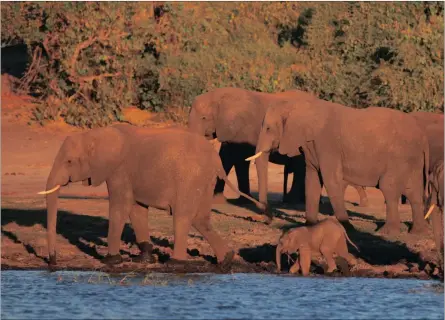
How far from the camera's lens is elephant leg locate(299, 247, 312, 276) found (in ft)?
55.7

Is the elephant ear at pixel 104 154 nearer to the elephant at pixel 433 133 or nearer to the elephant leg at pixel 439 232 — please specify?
the elephant leg at pixel 439 232

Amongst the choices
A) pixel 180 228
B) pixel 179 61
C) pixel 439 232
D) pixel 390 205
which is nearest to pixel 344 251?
pixel 439 232

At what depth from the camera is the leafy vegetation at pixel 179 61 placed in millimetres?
32125

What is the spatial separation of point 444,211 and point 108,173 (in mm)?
4520

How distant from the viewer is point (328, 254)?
1702 cm

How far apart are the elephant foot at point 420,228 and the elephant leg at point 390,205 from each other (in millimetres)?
234

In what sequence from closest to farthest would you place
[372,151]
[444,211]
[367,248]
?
[444,211]
[367,248]
[372,151]

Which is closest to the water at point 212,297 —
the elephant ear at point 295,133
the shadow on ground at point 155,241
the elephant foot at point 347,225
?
the shadow on ground at point 155,241

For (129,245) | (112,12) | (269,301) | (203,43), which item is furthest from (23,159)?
(269,301)

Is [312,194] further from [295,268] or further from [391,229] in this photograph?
[295,268]

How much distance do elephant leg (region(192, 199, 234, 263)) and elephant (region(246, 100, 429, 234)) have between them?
2823mm

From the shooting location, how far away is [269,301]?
52.2 feet

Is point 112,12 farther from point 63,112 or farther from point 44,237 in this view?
point 44,237

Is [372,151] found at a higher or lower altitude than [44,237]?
higher
